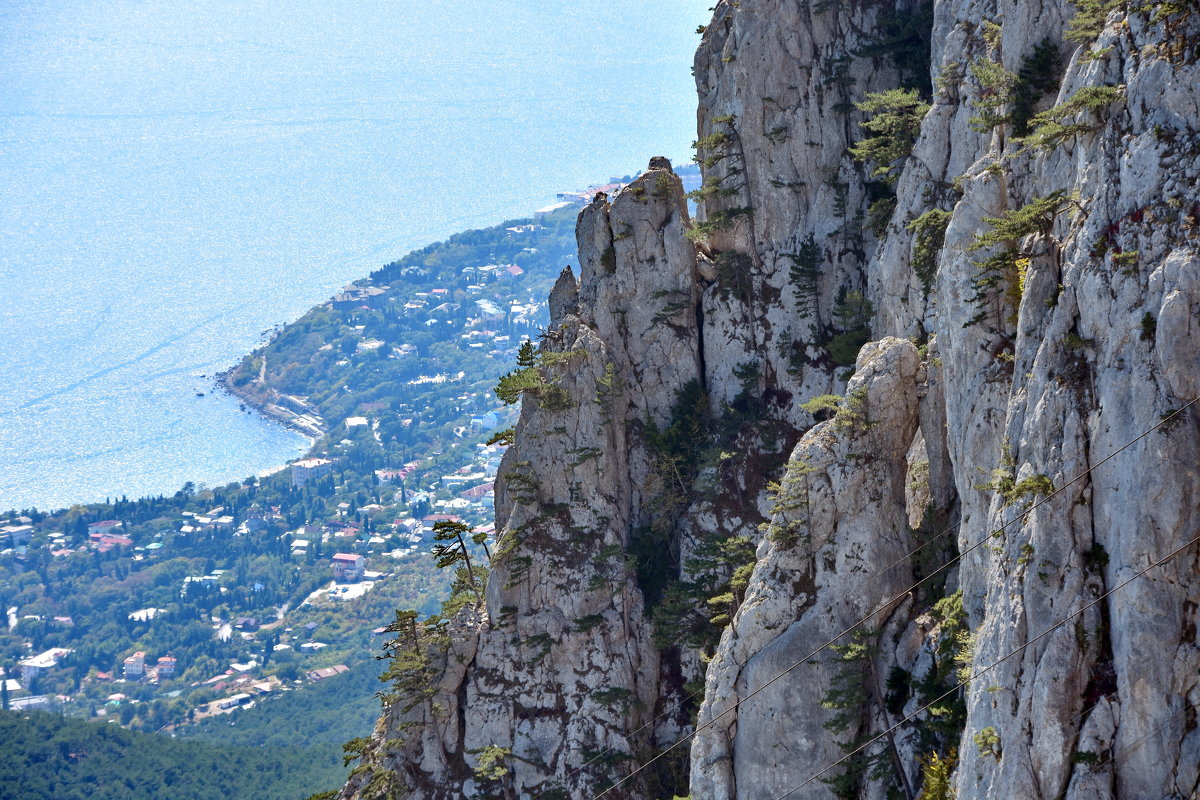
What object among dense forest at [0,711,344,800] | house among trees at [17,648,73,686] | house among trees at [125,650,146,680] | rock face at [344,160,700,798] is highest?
rock face at [344,160,700,798]

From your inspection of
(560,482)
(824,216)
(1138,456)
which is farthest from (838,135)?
(1138,456)

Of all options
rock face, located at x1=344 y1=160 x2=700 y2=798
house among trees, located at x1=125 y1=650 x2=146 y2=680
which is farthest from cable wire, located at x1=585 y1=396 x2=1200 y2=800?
house among trees, located at x1=125 y1=650 x2=146 y2=680

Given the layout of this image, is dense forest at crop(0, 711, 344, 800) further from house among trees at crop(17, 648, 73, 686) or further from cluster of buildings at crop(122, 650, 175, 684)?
house among trees at crop(17, 648, 73, 686)

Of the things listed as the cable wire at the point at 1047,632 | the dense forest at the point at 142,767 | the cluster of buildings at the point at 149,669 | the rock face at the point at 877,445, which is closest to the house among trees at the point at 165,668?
the cluster of buildings at the point at 149,669

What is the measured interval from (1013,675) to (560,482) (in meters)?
26.2

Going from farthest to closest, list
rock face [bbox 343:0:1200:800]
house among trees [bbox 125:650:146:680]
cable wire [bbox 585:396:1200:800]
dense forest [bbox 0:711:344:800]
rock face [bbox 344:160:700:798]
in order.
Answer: house among trees [bbox 125:650:146:680] → dense forest [bbox 0:711:344:800] → rock face [bbox 344:160:700:798] → rock face [bbox 343:0:1200:800] → cable wire [bbox 585:396:1200:800]

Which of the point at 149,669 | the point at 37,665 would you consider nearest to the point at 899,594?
the point at 149,669

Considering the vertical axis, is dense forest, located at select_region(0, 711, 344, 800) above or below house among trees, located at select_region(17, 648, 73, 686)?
above

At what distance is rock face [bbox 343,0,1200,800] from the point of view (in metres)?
27.4

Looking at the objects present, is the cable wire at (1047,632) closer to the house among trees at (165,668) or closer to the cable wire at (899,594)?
the cable wire at (899,594)

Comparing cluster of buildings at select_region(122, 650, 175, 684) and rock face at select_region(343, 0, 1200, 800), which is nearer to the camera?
rock face at select_region(343, 0, 1200, 800)

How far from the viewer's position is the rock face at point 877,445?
2744 cm

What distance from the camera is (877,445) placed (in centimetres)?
4062

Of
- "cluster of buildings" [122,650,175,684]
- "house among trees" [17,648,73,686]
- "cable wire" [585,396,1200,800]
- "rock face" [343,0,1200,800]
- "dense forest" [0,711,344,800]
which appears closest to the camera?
"cable wire" [585,396,1200,800]
